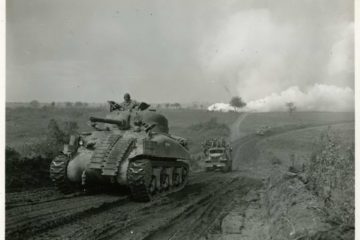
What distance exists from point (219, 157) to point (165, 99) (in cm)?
820

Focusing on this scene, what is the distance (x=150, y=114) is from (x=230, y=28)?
10.4 feet

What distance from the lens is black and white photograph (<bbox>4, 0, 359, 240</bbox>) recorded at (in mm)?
7113

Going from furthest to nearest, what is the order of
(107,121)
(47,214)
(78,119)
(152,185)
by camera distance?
(78,119) < (107,121) < (152,185) < (47,214)

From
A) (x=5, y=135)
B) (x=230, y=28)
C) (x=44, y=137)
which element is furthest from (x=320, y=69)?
(x=44, y=137)

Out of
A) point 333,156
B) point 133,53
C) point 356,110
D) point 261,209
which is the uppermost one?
point 133,53

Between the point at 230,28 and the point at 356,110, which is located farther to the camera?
the point at 230,28

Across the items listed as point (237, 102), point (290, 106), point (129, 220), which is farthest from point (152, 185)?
point (290, 106)

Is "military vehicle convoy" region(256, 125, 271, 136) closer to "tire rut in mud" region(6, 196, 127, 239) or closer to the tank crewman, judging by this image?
the tank crewman

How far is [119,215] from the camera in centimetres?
754

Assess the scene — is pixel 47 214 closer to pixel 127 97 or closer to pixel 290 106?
pixel 127 97

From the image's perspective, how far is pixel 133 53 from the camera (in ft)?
28.2

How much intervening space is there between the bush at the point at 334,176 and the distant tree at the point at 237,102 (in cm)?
158

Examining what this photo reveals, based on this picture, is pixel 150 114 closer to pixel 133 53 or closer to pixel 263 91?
pixel 133 53

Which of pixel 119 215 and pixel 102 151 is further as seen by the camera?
pixel 102 151
